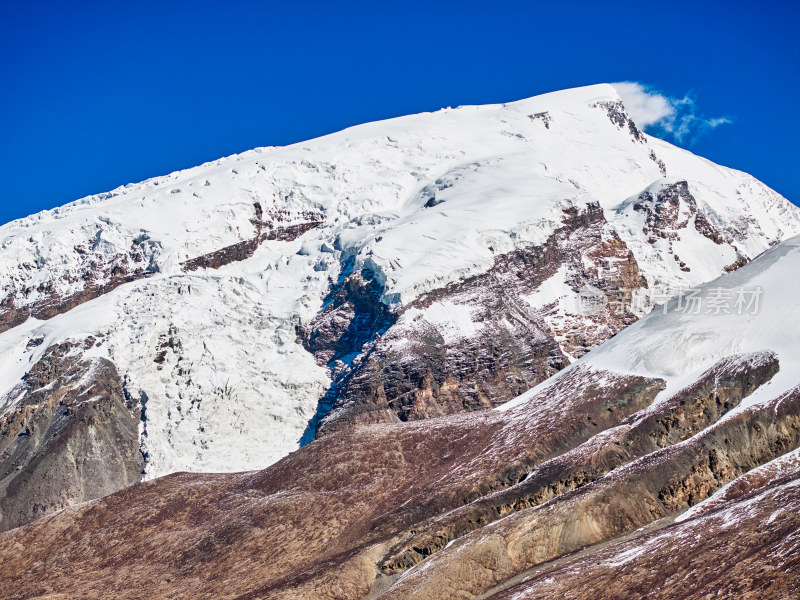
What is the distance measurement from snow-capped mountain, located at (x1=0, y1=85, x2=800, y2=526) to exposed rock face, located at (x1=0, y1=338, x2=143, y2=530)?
33 cm

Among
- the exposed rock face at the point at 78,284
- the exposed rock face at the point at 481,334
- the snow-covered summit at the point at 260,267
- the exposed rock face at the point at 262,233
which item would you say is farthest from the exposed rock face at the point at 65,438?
the exposed rock face at the point at 262,233

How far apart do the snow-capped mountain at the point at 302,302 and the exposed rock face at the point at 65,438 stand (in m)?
0.33

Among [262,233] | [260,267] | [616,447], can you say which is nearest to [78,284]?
[260,267]

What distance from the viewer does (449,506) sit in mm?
80375

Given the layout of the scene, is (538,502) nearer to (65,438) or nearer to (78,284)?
(65,438)

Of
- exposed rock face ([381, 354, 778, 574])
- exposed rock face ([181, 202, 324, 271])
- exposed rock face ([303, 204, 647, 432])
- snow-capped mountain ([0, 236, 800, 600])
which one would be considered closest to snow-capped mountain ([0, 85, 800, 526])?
exposed rock face ([303, 204, 647, 432])

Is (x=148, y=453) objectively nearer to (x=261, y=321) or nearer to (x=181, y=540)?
(x=261, y=321)

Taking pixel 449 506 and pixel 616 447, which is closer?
pixel 616 447

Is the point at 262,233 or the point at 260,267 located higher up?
the point at 262,233

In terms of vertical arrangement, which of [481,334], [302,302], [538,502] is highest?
[302,302]

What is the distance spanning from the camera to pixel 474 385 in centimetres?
14300

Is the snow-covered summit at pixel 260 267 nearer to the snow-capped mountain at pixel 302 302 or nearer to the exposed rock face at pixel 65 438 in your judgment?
the snow-capped mountain at pixel 302 302

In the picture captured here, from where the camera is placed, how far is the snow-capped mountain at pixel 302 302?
5551 inches

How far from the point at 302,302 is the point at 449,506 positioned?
90013 mm
